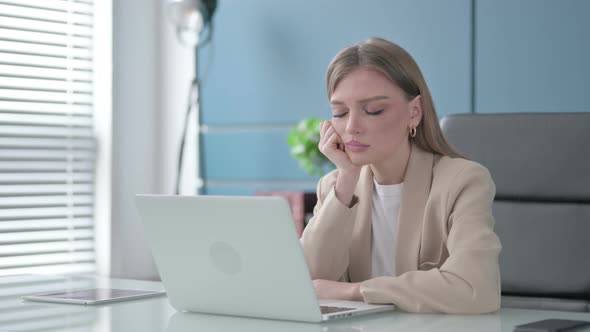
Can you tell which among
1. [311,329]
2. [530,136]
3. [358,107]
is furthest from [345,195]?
[311,329]

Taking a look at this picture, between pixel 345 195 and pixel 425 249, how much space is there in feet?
0.69

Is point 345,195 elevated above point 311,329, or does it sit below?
above

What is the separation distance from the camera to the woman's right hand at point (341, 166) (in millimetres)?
1942

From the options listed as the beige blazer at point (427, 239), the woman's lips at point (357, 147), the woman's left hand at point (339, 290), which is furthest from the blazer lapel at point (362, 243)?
the woman's left hand at point (339, 290)

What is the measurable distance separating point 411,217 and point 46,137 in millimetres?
2676

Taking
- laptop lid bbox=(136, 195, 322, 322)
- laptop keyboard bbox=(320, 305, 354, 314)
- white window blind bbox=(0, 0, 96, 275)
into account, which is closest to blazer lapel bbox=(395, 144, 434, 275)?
laptop keyboard bbox=(320, 305, 354, 314)

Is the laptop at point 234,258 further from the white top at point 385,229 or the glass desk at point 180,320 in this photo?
the white top at point 385,229

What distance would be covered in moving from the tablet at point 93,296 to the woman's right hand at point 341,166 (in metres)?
0.44

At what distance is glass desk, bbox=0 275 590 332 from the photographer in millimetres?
1384

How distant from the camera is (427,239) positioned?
1.87 m

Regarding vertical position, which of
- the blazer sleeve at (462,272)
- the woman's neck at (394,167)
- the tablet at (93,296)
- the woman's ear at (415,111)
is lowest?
the tablet at (93,296)

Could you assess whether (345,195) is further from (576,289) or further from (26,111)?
(26,111)

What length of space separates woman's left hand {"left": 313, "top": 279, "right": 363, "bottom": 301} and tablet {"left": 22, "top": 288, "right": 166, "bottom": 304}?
0.34m

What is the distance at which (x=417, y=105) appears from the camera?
1.97m
